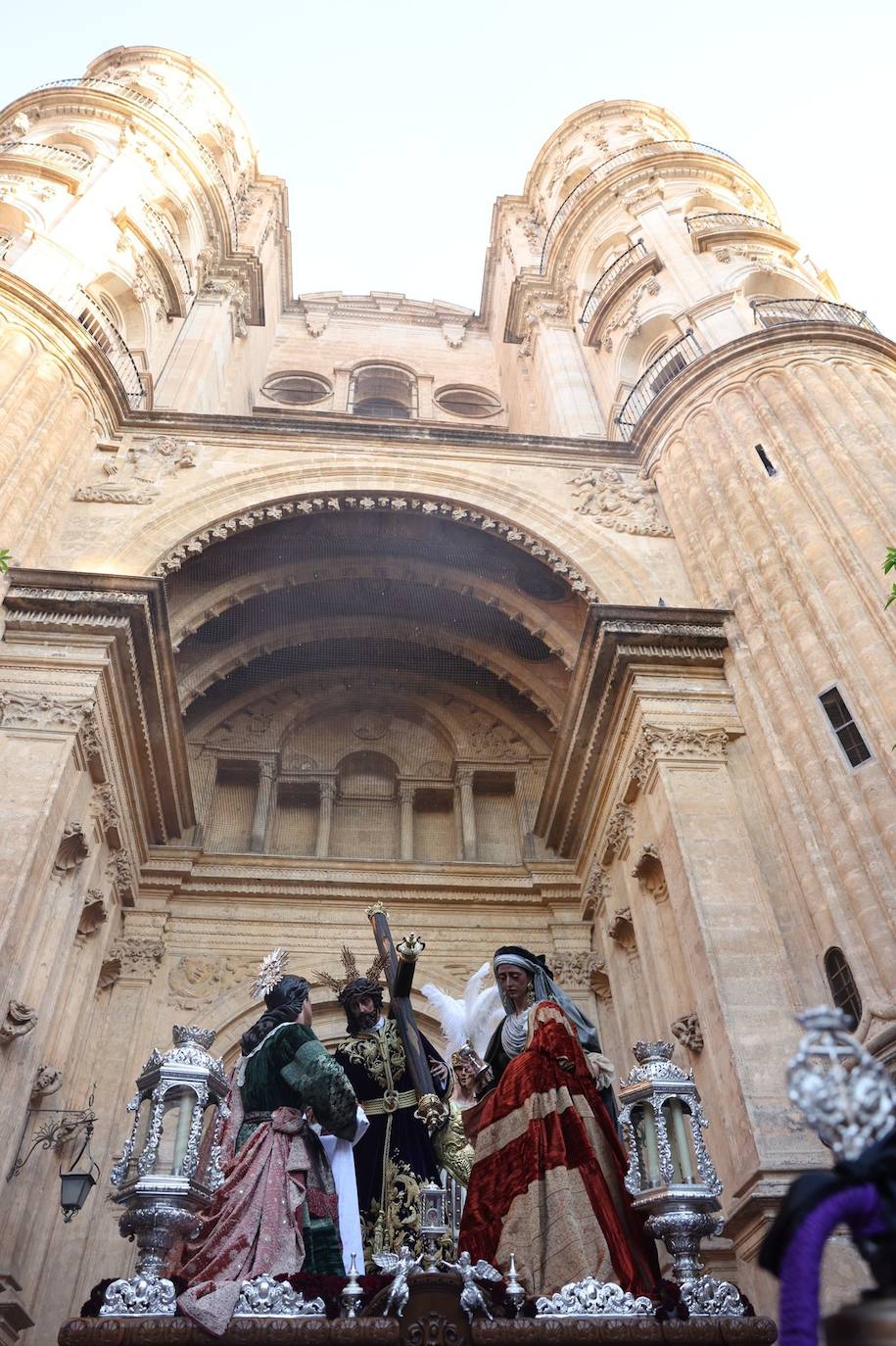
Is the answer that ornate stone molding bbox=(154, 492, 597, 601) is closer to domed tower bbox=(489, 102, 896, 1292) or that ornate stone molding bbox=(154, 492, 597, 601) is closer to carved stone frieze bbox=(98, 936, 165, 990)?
domed tower bbox=(489, 102, 896, 1292)

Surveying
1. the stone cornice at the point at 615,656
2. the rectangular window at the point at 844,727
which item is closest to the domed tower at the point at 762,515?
the rectangular window at the point at 844,727

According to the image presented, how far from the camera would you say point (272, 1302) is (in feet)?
13.1

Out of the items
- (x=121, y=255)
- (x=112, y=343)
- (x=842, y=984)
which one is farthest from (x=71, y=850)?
(x=121, y=255)

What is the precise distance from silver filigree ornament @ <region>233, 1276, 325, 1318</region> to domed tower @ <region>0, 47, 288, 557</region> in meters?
8.37

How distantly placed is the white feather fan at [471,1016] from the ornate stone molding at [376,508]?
6.09 meters

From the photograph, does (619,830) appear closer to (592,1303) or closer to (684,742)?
(684,742)

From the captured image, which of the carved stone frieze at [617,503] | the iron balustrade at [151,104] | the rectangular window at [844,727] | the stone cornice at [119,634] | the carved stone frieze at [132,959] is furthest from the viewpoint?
the iron balustrade at [151,104]

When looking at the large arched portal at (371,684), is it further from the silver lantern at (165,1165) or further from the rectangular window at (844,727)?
the silver lantern at (165,1165)

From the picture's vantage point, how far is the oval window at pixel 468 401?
22828mm

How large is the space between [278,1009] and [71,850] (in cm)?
487

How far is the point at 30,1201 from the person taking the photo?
8484 mm

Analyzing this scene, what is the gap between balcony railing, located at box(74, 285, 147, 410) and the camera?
14.1 meters

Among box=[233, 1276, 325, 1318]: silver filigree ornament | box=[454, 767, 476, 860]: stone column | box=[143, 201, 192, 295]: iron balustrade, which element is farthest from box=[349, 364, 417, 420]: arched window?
box=[233, 1276, 325, 1318]: silver filigree ornament

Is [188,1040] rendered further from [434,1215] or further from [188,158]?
[188,158]
